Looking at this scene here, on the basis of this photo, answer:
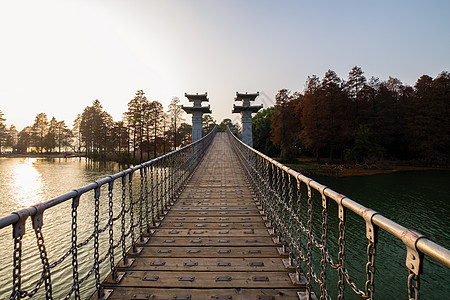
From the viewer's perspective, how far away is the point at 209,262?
9.41 ft

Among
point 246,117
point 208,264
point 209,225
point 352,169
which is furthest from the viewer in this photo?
point 352,169

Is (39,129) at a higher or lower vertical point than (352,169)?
higher

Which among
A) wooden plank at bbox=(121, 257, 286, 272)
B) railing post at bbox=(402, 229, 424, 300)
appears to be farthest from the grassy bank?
railing post at bbox=(402, 229, 424, 300)

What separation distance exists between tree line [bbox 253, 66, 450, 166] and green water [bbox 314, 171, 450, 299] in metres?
9.03

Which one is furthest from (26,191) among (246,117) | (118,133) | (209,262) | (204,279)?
(118,133)

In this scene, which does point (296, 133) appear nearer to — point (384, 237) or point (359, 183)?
point (359, 183)

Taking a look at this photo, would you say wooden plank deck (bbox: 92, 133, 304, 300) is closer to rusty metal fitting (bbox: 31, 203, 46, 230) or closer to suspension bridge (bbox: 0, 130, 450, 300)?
suspension bridge (bbox: 0, 130, 450, 300)

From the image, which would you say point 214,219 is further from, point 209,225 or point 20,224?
point 20,224

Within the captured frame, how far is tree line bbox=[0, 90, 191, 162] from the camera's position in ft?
116

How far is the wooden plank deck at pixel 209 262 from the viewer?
91.5 inches

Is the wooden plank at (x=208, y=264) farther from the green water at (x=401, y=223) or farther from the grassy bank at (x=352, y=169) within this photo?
the grassy bank at (x=352, y=169)

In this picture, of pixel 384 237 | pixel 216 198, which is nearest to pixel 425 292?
pixel 384 237

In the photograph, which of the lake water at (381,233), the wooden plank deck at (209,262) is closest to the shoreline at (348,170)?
the lake water at (381,233)

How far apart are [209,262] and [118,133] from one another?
45.1m
